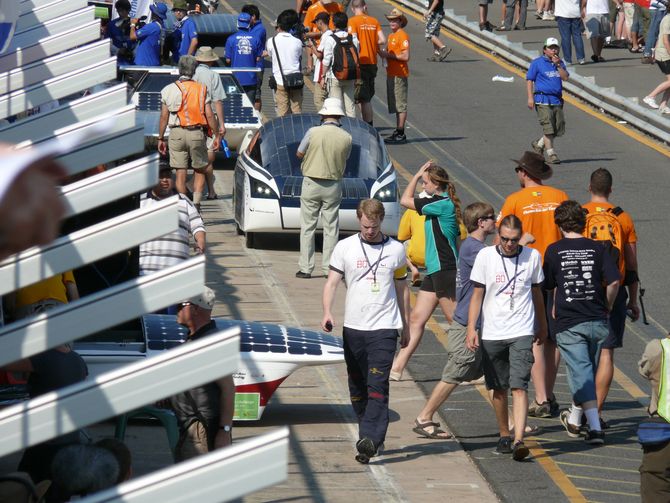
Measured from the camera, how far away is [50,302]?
8.63 m

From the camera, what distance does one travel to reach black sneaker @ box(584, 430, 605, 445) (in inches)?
407

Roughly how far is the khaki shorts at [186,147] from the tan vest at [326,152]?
1988 mm

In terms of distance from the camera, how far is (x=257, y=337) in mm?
10516

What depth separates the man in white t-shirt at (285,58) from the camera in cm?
2069

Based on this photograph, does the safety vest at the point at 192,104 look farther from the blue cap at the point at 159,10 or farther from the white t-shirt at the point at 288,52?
the blue cap at the point at 159,10

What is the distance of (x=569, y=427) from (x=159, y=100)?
441 inches

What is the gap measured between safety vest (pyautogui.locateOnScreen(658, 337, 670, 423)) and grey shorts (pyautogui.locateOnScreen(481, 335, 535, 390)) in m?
2.09

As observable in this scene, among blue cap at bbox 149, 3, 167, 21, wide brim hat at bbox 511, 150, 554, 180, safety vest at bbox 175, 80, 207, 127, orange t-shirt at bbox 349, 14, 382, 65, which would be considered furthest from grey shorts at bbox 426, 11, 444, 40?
wide brim hat at bbox 511, 150, 554, 180

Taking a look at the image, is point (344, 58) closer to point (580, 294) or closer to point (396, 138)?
point (396, 138)

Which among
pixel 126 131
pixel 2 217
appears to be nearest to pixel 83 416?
pixel 126 131

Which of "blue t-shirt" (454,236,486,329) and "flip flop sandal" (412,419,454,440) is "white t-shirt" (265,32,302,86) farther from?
"flip flop sandal" (412,419,454,440)

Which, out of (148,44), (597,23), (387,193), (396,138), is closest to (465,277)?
(387,193)

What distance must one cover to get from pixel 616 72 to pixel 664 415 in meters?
22.4

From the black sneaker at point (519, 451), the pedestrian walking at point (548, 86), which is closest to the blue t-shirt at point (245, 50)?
the pedestrian walking at point (548, 86)
